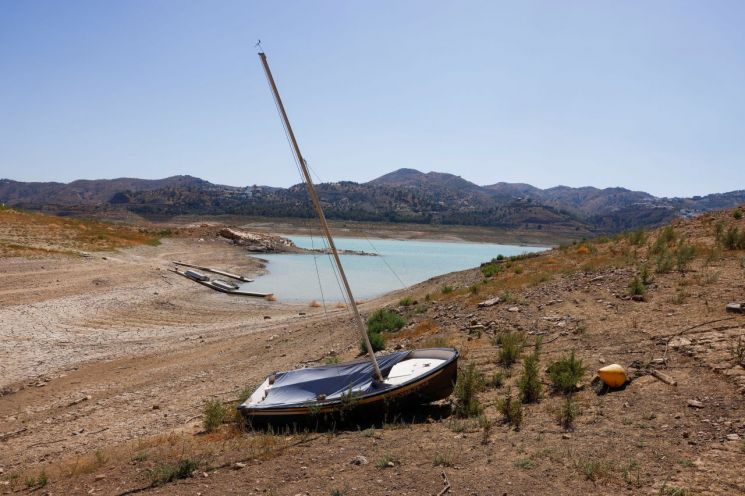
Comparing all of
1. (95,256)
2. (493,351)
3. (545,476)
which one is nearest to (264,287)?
(95,256)

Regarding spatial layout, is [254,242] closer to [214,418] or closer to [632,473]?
[214,418]

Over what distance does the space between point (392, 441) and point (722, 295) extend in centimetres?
872

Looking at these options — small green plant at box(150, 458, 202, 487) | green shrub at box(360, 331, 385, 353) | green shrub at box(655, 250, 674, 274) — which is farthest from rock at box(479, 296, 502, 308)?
small green plant at box(150, 458, 202, 487)

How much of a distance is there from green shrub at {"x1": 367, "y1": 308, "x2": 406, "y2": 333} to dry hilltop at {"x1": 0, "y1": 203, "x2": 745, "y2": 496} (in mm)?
545

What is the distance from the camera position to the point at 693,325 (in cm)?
973

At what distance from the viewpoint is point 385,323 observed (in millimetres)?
16422

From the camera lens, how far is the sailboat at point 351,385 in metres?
8.15

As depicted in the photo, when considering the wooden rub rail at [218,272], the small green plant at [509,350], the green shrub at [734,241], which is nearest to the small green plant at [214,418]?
the small green plant at [509,350]

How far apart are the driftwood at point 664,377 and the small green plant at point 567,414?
4.80 feet

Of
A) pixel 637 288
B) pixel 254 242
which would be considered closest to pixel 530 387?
pixel 637 288

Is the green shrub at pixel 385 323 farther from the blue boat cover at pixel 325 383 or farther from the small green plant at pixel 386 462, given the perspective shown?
the small green plant at pixel 386 462

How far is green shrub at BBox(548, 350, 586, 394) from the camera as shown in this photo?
26.7 feet

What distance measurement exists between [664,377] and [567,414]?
77.4 inches

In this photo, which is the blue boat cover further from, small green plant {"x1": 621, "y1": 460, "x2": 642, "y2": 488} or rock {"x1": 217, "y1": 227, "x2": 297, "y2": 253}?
rock {"x1": 217, "y1": 227, "x2": 297, "y2": 253}
